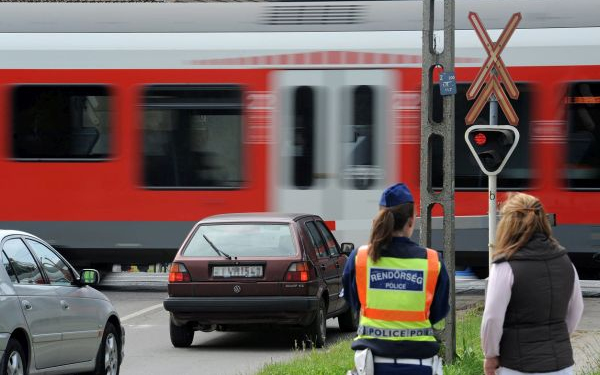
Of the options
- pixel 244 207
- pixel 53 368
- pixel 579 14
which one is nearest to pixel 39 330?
pixel 53 368

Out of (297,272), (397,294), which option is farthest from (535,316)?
(297,272)

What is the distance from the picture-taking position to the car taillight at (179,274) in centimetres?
1408

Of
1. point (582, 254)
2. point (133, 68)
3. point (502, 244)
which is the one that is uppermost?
point (133, 68)

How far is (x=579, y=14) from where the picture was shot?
63.3ft

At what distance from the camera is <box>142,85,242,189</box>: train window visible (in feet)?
65.2

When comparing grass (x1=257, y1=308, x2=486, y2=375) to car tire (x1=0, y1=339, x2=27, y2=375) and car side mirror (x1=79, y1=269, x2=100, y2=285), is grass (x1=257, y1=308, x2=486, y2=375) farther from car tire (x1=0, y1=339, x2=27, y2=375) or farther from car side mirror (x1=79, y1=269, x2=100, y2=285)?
car tire (x1=0, y1=339, x2=27, y2=375)

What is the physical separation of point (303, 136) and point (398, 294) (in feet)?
43.3

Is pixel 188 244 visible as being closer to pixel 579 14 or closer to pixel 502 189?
pixel 502 189

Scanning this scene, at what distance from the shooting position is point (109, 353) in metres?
11.5

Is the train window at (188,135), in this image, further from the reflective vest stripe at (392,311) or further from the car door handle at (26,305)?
the reflective vest stripe at (392,311)

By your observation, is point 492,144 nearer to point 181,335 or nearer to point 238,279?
point 238,279

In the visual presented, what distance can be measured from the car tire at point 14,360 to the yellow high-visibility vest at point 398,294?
352 centimetres

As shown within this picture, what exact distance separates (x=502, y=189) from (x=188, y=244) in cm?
609

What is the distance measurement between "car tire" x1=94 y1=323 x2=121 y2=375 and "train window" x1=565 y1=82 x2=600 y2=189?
894cm
